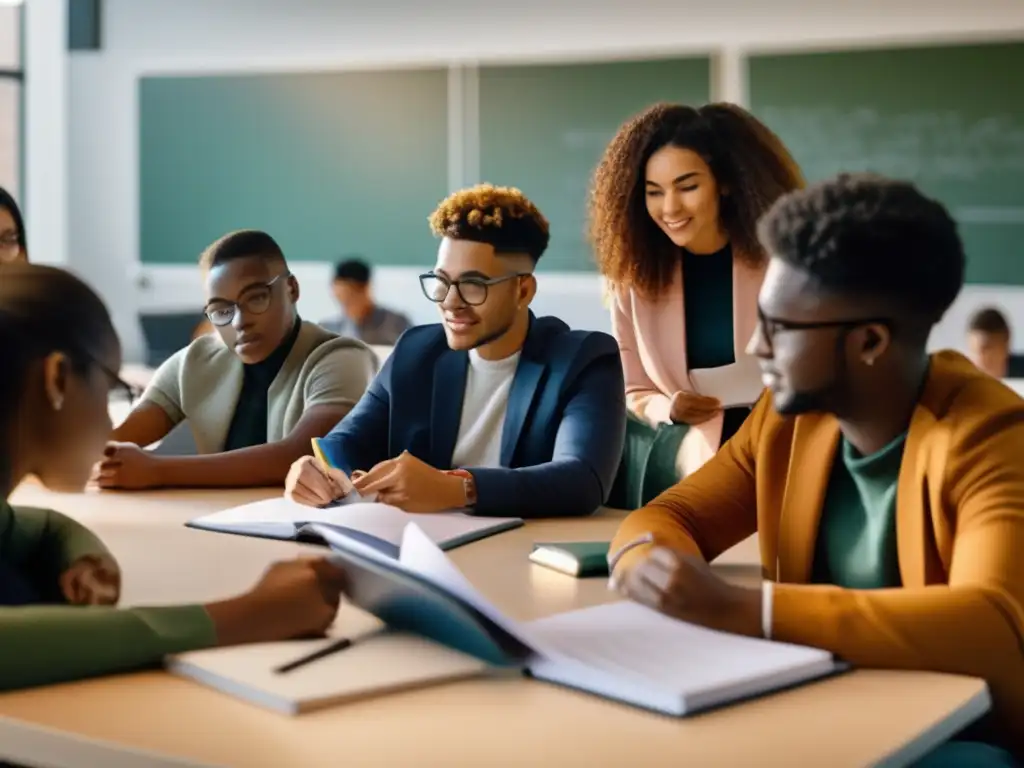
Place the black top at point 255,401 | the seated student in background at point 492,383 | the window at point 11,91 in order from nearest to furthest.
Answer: the seated student in background at point 492,383 → the black top at point 255,401 → the window at point 11,91

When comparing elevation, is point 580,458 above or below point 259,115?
below

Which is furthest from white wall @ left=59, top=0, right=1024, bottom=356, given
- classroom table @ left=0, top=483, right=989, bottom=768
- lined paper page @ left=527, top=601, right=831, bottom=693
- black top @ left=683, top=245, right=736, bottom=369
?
classroom table @ left=0, top=483, right=989, bottom=768

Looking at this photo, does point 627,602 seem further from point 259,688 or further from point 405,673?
point 259,688

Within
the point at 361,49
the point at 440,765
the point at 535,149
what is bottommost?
the point at 440,765

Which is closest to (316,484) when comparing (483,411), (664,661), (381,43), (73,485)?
(483,411)

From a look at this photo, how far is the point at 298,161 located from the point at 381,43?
2.66 feet

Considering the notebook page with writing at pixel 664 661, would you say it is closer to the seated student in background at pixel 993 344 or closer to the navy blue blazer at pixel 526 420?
the navy blue blazer at pixel 526 420

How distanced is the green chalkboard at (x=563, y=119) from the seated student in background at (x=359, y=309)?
844 mm

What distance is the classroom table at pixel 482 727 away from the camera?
133 centimetres

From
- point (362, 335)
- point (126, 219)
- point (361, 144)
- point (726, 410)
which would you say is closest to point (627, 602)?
point (726, 410)

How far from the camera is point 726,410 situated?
2.96 metres

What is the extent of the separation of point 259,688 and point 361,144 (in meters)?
7.04

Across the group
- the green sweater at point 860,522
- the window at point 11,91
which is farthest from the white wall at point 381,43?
the green sweater at point 860,522

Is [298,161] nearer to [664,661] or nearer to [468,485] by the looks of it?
[468,485]
